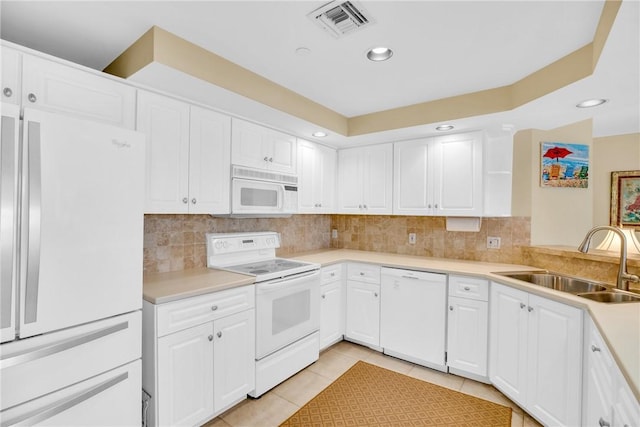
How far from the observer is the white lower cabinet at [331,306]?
3.01 metres

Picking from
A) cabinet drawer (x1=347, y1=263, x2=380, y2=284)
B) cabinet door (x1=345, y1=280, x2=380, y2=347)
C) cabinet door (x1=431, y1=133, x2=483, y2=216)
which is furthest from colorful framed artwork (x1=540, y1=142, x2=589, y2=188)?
cabinet door (x1=345, y1=280, x2=380, y2=347)

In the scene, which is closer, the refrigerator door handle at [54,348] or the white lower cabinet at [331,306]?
the refrigerator door handle at [54,348]

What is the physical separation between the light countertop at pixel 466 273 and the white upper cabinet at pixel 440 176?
534 mm

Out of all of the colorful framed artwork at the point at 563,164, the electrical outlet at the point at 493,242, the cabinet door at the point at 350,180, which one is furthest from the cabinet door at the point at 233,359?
the colorful framed artwork at the point at 563,164

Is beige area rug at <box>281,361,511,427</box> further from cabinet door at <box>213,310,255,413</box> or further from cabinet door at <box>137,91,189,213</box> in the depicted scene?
cabinet door at <box>137,91,189,213</box>

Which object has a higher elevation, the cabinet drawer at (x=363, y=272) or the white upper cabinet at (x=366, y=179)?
the white upper cabinet at (x=366, y=179)

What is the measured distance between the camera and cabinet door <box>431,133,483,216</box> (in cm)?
288

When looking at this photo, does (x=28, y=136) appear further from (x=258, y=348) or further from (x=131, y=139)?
(x=258, y=348)

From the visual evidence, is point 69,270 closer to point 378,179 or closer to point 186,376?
point 186,376

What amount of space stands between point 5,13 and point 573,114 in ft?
12.0

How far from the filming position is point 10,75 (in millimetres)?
1441

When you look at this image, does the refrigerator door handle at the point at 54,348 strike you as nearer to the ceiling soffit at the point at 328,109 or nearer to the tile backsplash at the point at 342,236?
the tile backsplash at the point at 342,236

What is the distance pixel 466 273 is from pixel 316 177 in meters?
1.79

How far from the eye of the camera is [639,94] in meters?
1.97
